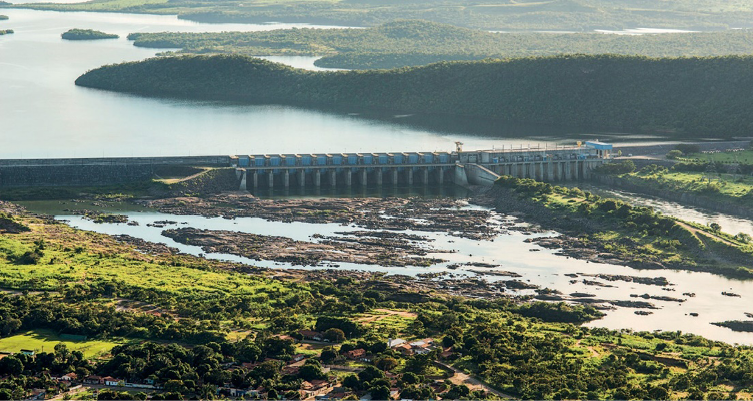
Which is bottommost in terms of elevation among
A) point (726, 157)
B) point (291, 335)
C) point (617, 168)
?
point (291, 335)

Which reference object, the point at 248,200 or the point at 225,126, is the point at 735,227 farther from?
the point at 225,126

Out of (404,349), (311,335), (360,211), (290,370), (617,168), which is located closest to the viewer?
(290,370)

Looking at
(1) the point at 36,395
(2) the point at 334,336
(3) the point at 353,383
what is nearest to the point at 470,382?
(3) the point at 353,383

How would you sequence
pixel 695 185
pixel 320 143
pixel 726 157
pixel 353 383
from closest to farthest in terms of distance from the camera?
1. pixel 353 383
2. pixel 695 185
3. pixel 726 157
4. pixel 320 143

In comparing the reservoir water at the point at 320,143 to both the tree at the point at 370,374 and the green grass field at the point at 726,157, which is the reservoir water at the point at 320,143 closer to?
the tree at the point at 370,374

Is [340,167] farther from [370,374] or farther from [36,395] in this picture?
[36,395]

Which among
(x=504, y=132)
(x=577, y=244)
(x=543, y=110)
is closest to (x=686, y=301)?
(x=577, y=244)

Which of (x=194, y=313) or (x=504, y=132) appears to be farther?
(x=504, y=132)
